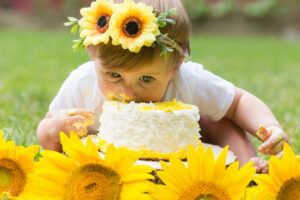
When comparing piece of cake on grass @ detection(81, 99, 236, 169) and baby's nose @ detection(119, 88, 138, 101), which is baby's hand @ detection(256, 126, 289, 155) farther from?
baby's nose @ detection(119, 88, 138, 101)

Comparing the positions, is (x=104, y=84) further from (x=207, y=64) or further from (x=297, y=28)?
(x=297, y=28)

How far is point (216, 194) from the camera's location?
→ 1.44 meters

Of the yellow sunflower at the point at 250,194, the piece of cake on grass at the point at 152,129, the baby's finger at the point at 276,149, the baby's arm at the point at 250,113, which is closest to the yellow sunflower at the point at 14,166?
the piece of cake on grass at the point at 152,129

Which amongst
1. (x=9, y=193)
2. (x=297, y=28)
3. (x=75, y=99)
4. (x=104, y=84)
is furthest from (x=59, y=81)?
(x=297, y=28)

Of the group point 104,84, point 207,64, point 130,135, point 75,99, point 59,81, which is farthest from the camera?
point 207,64

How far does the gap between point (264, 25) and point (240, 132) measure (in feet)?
52.1

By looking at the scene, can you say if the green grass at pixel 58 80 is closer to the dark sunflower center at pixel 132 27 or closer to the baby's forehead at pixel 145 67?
the baby's forehead at pixel 145 67

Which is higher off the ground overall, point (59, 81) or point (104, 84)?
point (104, 84)

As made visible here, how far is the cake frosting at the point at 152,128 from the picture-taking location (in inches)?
69.4

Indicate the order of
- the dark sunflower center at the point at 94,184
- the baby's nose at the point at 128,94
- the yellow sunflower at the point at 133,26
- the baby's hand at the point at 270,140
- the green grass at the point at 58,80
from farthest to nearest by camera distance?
1. the green grass at the point at 58,80
2. the baby's nose at the point at 128,94
3. the baby's hand at the point at 270,140
4. the yellow sunflower at the point at 133,26
5. the dark sunflower center at the point at 94,184

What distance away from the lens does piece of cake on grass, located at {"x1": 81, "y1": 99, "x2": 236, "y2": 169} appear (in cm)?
176

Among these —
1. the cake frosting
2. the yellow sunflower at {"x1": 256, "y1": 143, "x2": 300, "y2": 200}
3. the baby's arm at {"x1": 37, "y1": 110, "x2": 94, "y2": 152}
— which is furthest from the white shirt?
the yellow sunflower at {"x1": 256, "y1": 143, "x2": 300, "y2": 200}

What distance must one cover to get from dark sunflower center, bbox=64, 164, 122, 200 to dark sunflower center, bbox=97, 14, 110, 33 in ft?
1.95

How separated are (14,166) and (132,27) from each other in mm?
650
